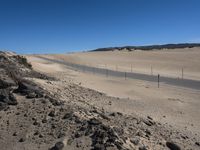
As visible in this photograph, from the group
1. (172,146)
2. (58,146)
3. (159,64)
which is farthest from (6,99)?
(159,64)

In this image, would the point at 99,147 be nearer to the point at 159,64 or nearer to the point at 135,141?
the point at 135,141

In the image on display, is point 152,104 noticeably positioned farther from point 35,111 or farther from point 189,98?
point 35,111

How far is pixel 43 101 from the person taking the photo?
12656mm

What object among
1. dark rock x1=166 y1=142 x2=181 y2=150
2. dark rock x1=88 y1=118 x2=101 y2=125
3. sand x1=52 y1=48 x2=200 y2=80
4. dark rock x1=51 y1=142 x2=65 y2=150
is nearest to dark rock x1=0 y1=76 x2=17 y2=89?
dark rock x1=88 y1=118 x2=101 y2=125

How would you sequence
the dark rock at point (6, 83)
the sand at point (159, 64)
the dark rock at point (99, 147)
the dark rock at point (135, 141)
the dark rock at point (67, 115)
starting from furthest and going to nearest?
the sand at point (159, 64)
the dark rock at point (6, 83)
the dark rock at point (67, 115)
the dark rock at point (135, 141)
the dark rock at point (99, 147)

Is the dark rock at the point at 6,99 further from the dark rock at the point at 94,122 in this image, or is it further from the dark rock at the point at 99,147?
the dark rock at the point at 99,147

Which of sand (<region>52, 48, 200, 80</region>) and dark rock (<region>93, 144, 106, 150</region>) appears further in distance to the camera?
sand (<region>52, 48, 200, 80</region>)

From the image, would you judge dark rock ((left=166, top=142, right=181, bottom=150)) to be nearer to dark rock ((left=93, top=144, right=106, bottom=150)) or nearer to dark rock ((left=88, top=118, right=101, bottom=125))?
dark rock ((left=88, top=118, right=101, bottom=125))

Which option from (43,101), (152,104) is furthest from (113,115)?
(152,104)

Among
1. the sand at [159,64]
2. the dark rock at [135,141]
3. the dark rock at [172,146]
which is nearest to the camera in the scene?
the dark rock at [135,141]

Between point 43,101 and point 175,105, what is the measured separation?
32.5 feet

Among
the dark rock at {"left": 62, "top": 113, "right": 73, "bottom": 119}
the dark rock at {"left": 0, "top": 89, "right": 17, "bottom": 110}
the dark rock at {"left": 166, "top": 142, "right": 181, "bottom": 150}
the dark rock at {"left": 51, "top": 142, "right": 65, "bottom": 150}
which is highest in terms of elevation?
the dark rock at {"left": 0, "top": 89, "right": 17, "bottom": 110}

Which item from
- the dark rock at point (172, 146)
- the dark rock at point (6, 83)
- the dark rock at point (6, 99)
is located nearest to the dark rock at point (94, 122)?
the dark rock at point (172, 146)

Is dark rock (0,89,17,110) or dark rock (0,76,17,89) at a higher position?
dark rock (0,76,17,89)
